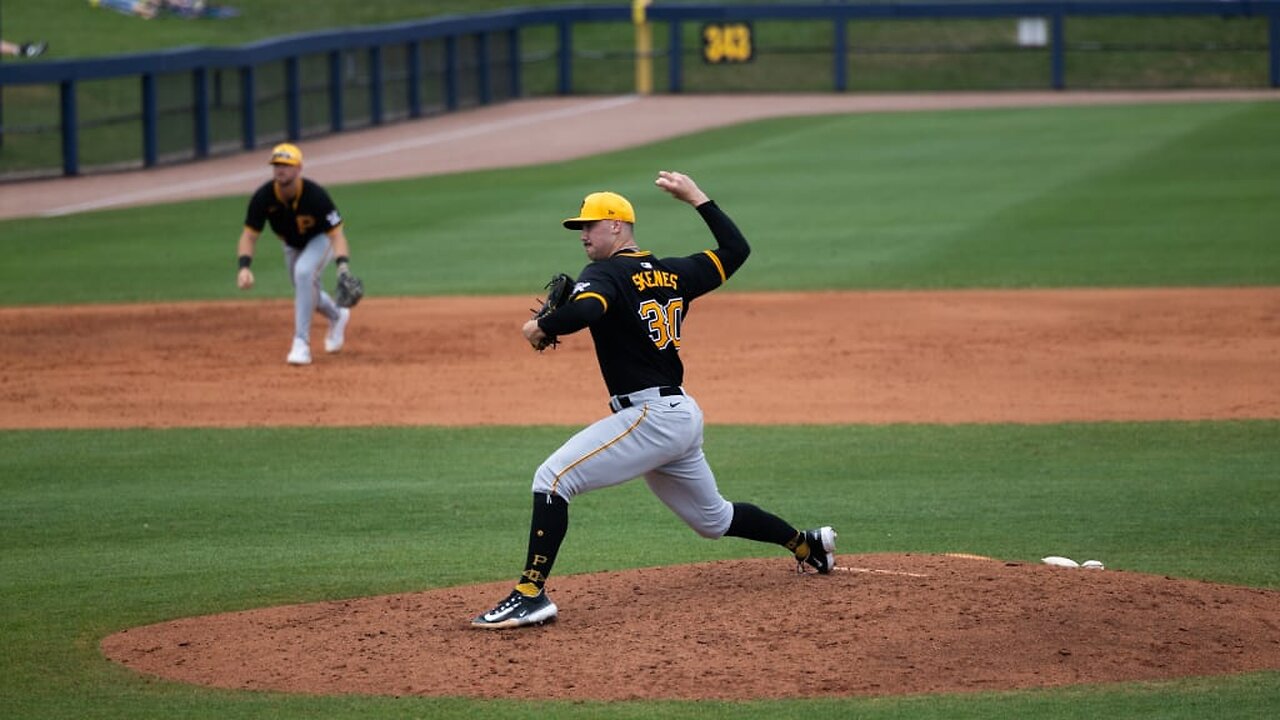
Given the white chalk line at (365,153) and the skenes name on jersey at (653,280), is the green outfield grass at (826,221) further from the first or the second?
the skenes name on jersey at (653,280)

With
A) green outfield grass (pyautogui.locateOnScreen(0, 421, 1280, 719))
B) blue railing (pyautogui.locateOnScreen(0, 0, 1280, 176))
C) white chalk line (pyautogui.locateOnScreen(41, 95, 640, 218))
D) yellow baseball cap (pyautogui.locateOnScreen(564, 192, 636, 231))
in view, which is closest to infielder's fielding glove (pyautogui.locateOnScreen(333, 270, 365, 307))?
green outfield grass (pyautogui.locateOnScreen(0, 421, 1280, 719))

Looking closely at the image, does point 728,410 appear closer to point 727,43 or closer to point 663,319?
point 663,319

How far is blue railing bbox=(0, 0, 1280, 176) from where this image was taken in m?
26.6

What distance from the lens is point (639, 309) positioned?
745cm

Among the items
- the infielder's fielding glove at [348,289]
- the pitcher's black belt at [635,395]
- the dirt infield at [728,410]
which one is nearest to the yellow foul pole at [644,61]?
the dirt infield at [728,410]

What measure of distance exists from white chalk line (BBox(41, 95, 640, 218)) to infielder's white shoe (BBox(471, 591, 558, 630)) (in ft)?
56.2

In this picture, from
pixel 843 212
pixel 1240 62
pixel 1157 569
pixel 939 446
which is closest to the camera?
pixel 1157 569

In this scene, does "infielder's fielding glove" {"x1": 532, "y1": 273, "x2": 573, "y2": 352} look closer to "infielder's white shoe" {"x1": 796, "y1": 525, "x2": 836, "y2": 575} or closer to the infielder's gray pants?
"infielder's white shoe" {"x1": 796, "y1": 525, "x2": 836, "y2": 575}

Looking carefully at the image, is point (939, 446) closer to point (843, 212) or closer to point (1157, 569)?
point (1157, 569)

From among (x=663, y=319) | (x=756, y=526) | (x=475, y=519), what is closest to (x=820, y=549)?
(x=756, y=526)

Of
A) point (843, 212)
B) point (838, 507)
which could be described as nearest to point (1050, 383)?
point (838, 507)

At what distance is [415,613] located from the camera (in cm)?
787

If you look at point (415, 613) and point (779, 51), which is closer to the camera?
point (415, 613)

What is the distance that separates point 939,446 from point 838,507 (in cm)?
185
